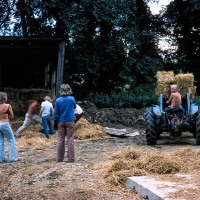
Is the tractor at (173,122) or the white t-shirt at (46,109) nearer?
the tractor at (173,122)

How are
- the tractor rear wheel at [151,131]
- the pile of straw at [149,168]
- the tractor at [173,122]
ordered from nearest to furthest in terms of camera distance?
1. the pile of straw at [149,168]
2. the tractor at [173,122]
3. the tractor rear wheel at [151,131]

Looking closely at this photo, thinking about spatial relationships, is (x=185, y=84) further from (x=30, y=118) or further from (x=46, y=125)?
(x=30, y=118)

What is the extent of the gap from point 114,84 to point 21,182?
1998cm

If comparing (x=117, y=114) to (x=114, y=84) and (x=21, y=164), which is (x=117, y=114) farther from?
(x=21, y=164)

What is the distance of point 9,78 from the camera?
21.7m

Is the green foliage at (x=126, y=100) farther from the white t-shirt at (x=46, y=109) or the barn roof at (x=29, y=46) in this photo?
the white t-shirt at (x=46, y=109)

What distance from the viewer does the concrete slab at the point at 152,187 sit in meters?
5.11

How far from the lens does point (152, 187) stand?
548cm

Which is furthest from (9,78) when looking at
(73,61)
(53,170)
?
(53,170)

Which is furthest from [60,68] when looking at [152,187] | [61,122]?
[152,187]

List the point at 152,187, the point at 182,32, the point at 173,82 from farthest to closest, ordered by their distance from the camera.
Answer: the point at 182,32 → the point at 173,82 → the point at 152,187

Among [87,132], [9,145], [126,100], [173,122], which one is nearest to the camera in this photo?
[9,145]

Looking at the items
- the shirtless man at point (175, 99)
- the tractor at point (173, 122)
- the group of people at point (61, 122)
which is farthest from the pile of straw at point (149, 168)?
the shirtless man at point (175, 99)

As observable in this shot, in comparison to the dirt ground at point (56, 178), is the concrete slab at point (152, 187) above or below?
above
